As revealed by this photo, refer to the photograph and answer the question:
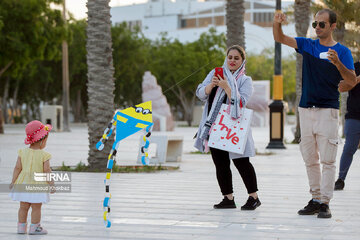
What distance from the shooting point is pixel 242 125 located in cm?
781

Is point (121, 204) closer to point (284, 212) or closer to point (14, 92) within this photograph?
point (284, 212)

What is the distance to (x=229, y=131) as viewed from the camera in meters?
7.78

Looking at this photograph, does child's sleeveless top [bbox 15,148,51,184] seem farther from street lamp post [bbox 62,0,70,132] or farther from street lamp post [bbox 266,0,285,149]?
street lamp post [bbox 62,0,70,132]

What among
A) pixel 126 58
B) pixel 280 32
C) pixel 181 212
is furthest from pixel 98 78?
pixel 126 58

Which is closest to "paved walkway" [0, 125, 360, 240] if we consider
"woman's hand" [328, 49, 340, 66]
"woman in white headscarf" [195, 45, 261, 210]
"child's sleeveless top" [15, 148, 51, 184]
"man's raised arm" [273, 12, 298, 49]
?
"woman in white headscarf" [195, 45, 261, 210]

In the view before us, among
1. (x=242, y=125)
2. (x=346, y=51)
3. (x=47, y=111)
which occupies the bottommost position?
(x=47, y=111)

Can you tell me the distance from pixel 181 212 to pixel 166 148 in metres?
8.20

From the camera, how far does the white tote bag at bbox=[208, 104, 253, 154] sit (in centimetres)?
772

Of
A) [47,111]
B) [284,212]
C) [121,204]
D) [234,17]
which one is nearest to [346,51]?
[284,212]

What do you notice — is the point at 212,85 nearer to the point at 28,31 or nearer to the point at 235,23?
the point at 235,23

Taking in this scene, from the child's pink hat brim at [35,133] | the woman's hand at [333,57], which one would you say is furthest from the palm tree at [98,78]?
the child's pink hat brim at [35,133]

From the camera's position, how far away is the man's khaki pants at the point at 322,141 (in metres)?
7.42

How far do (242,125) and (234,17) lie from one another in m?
12.2

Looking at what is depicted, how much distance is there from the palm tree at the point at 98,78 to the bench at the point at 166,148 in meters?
1.84
